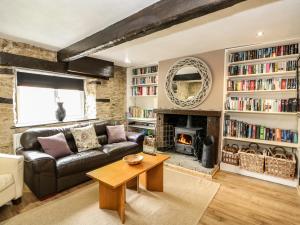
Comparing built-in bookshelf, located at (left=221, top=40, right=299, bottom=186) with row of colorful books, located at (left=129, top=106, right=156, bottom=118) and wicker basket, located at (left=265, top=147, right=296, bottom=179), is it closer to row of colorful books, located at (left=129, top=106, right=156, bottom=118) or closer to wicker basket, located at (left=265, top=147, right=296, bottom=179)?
wicker basket, located at (left=265, top=147, right=296, bottom=179)

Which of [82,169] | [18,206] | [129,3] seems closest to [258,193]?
[82,169]

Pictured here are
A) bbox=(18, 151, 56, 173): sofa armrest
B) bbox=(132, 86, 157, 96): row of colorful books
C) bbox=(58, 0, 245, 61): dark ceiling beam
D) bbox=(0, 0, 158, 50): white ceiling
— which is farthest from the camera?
bbox=(132, 86, 157, 96): row of colorful books

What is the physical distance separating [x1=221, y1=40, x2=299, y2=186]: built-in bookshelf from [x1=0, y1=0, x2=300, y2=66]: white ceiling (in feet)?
0.92

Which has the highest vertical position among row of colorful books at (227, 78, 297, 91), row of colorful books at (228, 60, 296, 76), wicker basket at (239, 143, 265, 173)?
row of colorful books at (228, 60, 296, 76)

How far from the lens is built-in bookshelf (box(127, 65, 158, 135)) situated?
4.57 meters

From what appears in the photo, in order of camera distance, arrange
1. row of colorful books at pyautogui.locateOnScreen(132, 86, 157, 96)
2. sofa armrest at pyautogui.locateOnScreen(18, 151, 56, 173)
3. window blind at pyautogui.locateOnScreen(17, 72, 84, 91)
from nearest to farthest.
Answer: sofa armrest at pyautogui.locateOnScreen(18, 151, 56, 173)
window blind at pyautogui.locateOnScreen(17, 72, 84, 91)
row of colorful books at pyautogui.locateOnScreen(132, 86, 157, 96)

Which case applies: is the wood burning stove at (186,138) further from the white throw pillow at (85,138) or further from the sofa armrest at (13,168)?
the sofa armrest at (13,168)

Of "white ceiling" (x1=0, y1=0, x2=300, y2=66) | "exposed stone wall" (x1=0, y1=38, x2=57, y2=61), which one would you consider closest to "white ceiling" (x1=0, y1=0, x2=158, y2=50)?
"white ceiling" (x1=0, y1=0, x2=300, y2=66)

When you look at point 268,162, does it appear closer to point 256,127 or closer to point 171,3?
point 256,127

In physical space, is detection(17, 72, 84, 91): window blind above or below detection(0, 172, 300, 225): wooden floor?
above

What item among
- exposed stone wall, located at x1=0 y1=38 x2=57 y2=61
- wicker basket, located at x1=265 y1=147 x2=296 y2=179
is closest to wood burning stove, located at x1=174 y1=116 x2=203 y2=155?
wicker basket, located at x1=265 y1=147 x2=296 y2=179

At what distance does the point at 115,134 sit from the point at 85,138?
27.0 inches

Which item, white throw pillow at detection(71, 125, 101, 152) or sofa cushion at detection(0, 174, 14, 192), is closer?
sofa cushion at detection(0, 174, 14, 192)

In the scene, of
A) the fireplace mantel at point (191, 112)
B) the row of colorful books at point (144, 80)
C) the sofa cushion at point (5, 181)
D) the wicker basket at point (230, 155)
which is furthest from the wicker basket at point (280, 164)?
the sofa cushion at point (5, 181)
